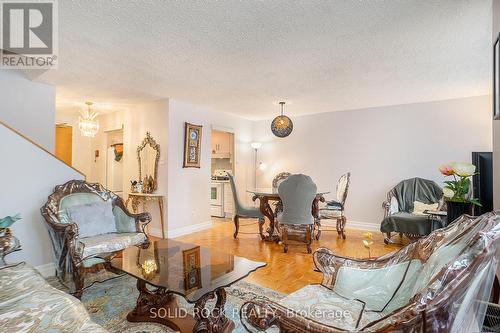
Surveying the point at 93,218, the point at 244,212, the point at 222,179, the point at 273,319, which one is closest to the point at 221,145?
the point at 222,179

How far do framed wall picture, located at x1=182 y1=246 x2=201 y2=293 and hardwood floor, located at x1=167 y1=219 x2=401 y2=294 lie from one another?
76 centimetres

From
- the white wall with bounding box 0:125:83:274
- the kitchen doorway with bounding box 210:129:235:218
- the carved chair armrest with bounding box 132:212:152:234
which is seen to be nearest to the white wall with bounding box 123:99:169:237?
the carved chair armrest with bounding box 132:212:152:234

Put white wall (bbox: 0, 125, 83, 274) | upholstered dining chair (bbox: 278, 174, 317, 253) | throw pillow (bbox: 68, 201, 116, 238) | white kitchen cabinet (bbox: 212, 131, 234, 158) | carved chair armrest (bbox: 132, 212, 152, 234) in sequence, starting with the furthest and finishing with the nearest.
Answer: white kitchen cabinet (bbox: 212, 131, 234, 158) → upholstered dining chair (bbox: 278, 174, 317, 253) → carved chair armrest (bbox: 132, 212, 152, 234) → throw pillow (bbox: 68, 201, 116, 238) → white wall (bbox: 0, 125, 83, 274)

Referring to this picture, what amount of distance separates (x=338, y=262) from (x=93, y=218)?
266cm

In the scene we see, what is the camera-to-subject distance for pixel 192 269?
6.44 ft

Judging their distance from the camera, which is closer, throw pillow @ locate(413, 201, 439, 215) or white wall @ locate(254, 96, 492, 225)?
throw pillow @ locate(413, 201, 439, 215)

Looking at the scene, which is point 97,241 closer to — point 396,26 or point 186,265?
point 186,265

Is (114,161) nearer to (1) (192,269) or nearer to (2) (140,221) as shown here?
(2) (140,221)

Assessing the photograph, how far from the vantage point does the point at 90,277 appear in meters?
2.80

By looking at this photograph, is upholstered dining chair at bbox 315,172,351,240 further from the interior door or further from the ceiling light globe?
the interior door

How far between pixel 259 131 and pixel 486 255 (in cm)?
582

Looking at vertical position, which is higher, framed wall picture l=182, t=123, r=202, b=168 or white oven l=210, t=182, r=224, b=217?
framed wall picture l=182, t=123, r=202, b=168

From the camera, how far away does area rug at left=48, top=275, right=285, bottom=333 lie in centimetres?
192

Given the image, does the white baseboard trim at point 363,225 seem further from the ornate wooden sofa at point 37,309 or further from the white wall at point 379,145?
the ornate wooden sofa at point 37,309
